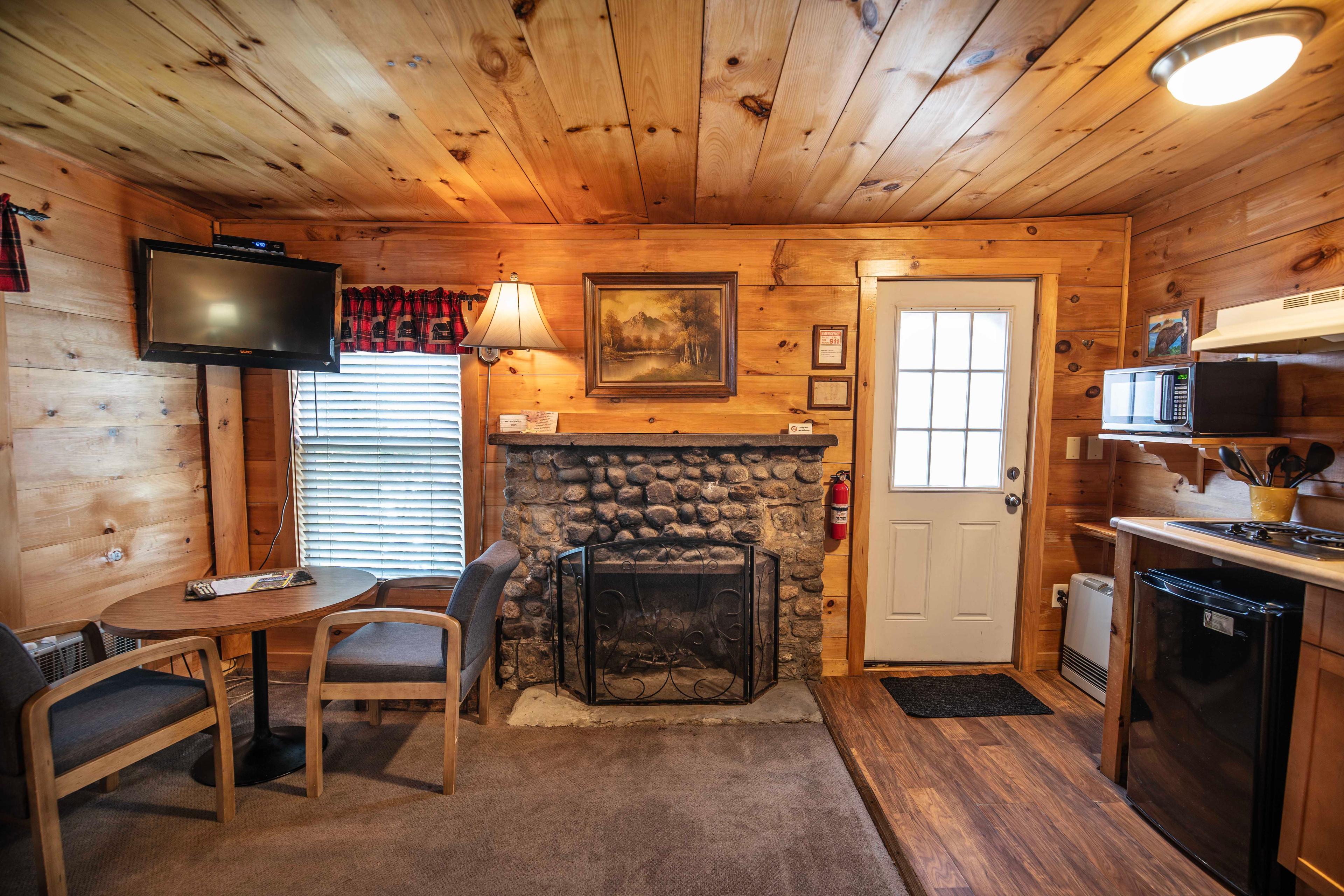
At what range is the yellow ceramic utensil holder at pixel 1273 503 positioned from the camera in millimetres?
1799

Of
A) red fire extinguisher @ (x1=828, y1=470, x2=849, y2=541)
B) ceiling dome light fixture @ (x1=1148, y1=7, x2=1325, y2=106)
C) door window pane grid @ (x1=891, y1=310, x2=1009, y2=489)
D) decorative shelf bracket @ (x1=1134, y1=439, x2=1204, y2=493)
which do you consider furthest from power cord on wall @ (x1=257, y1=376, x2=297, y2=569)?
decorative shelf bracket @ (x1=1134, y1=439, x2=1204, y2=493)

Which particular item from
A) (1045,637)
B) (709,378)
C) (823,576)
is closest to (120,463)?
(709,378)

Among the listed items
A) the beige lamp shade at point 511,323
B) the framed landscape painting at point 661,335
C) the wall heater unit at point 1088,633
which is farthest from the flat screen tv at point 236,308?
the wall heater unit at point 1088,633

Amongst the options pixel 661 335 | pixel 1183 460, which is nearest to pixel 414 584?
pixel 661 335

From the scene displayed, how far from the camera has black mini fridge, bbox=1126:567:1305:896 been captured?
4.73 feet

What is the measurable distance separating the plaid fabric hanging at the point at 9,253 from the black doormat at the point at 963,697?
3911 mm

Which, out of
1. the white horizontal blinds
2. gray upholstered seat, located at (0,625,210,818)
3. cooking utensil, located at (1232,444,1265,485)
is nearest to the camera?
gray upholstered seat, located at (0,625,210,818)

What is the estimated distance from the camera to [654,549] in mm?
2670

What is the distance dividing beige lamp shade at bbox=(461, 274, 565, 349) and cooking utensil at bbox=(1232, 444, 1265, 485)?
2.73 m

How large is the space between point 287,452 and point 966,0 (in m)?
3.35

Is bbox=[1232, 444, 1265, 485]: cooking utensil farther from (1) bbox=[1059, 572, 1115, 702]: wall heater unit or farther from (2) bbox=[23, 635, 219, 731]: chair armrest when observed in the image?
(2) bbox=[23, 635, 219, 731]: chair armrest

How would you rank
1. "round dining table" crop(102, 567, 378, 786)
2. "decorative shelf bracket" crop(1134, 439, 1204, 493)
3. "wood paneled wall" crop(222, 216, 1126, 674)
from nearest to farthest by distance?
"round dining table" crop(102, 567, 378, 786)
"decorative shelf bracket" crop(1134, 439, 1204, 493)
"wood paneled wall" crop(222, 216, 1126, 674)

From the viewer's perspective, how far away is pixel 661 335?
2.74 m

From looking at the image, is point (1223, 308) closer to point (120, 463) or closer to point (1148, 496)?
point (1148, 496)
